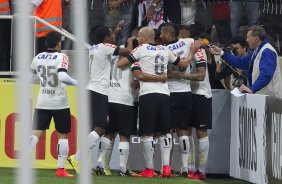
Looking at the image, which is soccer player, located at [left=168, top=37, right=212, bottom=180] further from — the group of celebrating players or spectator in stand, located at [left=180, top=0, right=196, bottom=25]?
spectator in stand, located at [left=180, top=0, right=196, bottom=25]

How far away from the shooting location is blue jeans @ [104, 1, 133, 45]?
14500mm

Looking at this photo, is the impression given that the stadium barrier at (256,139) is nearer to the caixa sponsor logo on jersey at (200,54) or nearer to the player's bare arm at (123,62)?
the caixa sponsor logo on jersey at (200,54)

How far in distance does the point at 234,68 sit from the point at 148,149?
1.91 m

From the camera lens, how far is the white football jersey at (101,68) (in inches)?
471

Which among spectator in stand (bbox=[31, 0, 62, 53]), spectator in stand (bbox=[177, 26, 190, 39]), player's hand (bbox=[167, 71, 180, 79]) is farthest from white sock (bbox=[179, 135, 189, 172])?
spectator in stand (bbox=[31, 0, 62, 53])

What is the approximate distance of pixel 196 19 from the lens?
14570mm

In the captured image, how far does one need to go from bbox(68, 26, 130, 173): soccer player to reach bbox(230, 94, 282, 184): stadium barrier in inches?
67.6

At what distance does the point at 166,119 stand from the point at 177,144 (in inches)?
47.1

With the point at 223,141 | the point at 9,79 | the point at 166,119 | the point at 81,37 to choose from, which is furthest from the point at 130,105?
the point at 81,37

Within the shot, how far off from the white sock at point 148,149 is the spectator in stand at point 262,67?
1363 millimetres

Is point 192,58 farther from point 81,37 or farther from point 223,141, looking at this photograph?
point 81,37

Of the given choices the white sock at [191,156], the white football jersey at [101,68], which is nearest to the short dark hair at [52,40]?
the white football jersey at [101,68]

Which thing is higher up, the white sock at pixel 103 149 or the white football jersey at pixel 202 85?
the white football jersey at pixel 202 85

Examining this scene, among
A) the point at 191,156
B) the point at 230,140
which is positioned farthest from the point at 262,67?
the point at 191,156
